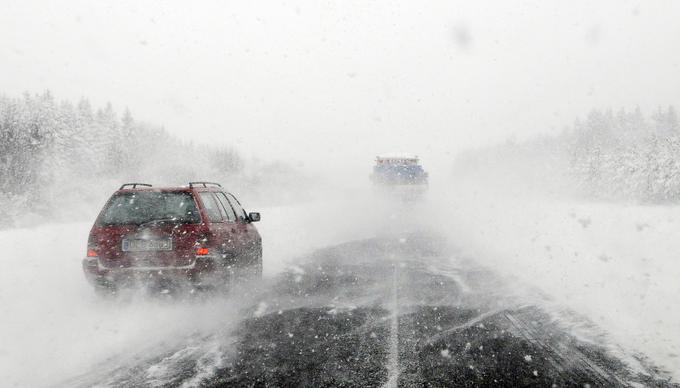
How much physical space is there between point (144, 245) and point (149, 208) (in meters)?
0.59

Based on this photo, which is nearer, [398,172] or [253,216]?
[253,216]

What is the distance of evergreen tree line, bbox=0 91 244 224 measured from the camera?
113 feet

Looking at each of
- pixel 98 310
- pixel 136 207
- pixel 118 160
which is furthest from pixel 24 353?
pixel 118 160

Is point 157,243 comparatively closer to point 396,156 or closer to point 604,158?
point 396,156

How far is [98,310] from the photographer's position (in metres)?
6.27

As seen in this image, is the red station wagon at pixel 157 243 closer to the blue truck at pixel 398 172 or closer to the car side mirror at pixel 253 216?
the car side mirror at pixel 253 216

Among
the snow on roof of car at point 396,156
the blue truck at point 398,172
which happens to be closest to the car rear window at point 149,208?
the blue truck at point 398,172

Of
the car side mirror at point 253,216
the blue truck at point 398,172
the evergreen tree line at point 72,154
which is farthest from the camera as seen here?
the evergreen tree line at point 72,154

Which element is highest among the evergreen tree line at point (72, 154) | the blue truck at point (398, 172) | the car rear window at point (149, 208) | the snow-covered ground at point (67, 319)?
the evergreen tree line at point (72, 154)

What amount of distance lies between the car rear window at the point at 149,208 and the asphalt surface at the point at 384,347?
55.4 inches

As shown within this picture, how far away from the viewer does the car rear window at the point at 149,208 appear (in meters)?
6.42

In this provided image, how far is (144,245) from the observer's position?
246 inches

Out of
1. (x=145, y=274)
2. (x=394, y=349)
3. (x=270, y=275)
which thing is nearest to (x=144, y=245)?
(x=145, y=274)

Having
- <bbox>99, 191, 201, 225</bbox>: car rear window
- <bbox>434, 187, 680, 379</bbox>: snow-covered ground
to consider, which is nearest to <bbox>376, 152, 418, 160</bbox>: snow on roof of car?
<bbox>434, 187, 680, 379</bbox>: snow-covered ground
